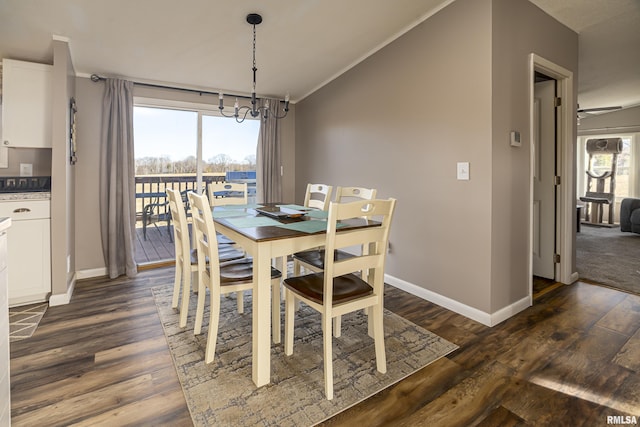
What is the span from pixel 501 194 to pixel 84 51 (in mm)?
3909

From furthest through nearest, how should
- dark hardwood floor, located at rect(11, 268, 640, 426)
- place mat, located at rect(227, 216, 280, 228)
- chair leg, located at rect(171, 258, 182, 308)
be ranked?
chair leg, located at rect(171, 258, 182, 308), place mat, located at rect(227, 216, 280, 228), dark hardwood floor, located at rect(11, 268, 640, 426)

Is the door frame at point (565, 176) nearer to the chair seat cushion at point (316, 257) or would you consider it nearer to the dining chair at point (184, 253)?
the chair seat cushion at point (316, 257)

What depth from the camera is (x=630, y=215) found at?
562 cm

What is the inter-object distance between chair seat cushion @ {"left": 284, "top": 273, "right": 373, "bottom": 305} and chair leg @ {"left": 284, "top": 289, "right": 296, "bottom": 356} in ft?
0.19

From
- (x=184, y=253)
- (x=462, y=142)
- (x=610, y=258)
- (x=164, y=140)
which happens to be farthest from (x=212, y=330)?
(x=610, y=258)

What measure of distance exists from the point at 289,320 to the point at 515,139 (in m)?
2.19

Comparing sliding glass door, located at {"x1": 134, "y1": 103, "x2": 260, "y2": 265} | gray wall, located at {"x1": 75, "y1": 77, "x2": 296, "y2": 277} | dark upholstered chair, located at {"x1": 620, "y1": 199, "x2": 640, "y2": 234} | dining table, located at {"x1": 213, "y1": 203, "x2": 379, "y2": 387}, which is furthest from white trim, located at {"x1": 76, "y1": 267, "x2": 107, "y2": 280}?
dark upholstered chair, located at {"x1": 620, "y1": 199, "x2": 640, "y2": 234}

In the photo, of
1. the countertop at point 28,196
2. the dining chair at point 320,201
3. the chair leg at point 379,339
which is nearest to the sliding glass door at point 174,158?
the countertop at point 28,196

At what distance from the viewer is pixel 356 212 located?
1688 mm

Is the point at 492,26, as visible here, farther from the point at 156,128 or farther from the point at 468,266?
the point at 156,128

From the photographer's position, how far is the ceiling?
8.34 ft

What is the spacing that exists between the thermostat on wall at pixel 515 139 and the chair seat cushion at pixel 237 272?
205cm

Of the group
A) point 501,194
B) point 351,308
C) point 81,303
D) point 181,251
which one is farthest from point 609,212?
point 81,303

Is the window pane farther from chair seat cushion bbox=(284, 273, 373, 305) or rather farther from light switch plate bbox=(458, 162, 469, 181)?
light switch plate bbox=(458, 162, 469, 181)
